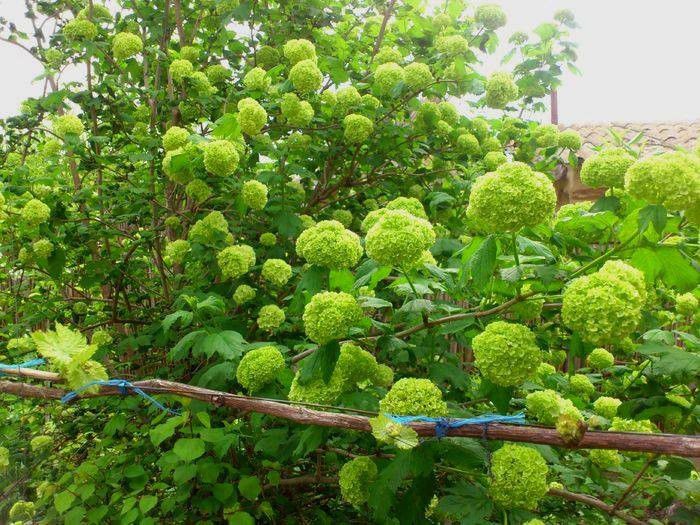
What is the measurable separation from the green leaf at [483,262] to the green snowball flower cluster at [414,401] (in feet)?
1.18

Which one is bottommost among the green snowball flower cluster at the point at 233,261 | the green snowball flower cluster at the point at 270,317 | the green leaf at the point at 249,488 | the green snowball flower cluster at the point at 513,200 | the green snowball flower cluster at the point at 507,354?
the green leaf at the point at 249,488

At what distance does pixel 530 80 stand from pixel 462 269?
2268 mm

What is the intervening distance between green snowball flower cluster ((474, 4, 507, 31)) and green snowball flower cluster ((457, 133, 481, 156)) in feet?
2.24

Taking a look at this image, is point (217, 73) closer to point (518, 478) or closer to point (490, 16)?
point (490, 16)

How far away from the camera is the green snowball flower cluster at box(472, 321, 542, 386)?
1456 mm

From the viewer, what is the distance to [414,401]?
156 cm

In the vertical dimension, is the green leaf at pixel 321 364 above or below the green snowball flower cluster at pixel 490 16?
below

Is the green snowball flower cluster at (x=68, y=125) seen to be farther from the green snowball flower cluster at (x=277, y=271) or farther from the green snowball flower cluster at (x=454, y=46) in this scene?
the green snowball flower cluster at (x=454, y=46)

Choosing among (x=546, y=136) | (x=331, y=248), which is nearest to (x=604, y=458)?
(x=331, y=248)

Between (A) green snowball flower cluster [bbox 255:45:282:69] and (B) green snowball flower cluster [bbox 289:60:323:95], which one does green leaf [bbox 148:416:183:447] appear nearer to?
(B) green snowball flower cluster [bbox 289:60:323:95]

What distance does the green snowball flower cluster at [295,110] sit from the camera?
2865mm

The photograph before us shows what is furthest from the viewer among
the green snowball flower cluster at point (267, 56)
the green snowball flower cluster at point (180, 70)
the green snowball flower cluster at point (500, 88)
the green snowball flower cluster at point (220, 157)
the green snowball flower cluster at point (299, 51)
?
the green snowball flower cluster at point (267, 56)

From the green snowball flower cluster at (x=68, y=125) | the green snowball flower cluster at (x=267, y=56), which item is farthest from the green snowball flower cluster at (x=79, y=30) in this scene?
the green snowball flower cluster at (x=267, y=56)

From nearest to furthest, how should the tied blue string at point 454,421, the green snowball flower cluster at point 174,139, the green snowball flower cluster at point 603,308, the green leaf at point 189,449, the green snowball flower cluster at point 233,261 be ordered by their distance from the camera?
the tied blue string at point 454,421, the green snowball flower cluster at point 603,308, the green leaf at point 189,449, the green snowball flower cluster at point 233,261, the green snowball flower cluster at point 174,139
